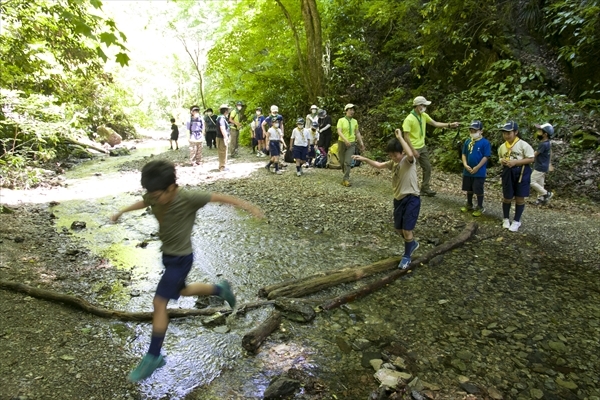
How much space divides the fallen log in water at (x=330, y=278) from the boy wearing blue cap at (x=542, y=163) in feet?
11.3

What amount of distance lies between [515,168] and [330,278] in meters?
4.01

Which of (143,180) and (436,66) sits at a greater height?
(436,66)

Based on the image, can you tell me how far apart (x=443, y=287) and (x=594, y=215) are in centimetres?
502

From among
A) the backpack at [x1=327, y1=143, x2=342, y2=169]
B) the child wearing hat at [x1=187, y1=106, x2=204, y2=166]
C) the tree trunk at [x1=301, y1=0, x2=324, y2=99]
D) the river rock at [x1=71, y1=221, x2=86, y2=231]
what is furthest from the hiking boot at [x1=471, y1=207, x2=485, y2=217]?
the tree trunk at [x1=301, y1=0, x2=324, y2=99]

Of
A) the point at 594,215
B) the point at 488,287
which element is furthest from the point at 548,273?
the point at 594,215

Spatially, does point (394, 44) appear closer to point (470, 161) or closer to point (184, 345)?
point (470, 161)

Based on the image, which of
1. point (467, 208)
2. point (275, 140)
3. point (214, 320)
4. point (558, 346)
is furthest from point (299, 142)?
point (558, 346)

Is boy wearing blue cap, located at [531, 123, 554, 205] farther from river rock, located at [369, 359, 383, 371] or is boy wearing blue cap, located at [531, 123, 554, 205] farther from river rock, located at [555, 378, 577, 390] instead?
river rock, located at [369, 359, 383, 371]

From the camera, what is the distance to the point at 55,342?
3590 millimetres

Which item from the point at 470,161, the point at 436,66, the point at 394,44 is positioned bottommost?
the point at 470,161

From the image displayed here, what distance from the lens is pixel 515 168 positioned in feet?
21.0

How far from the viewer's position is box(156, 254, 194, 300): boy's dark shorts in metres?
3.14

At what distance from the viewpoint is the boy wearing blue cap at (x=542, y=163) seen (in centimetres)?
722

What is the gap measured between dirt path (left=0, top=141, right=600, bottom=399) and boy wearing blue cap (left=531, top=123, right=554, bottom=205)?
10.9 inches
